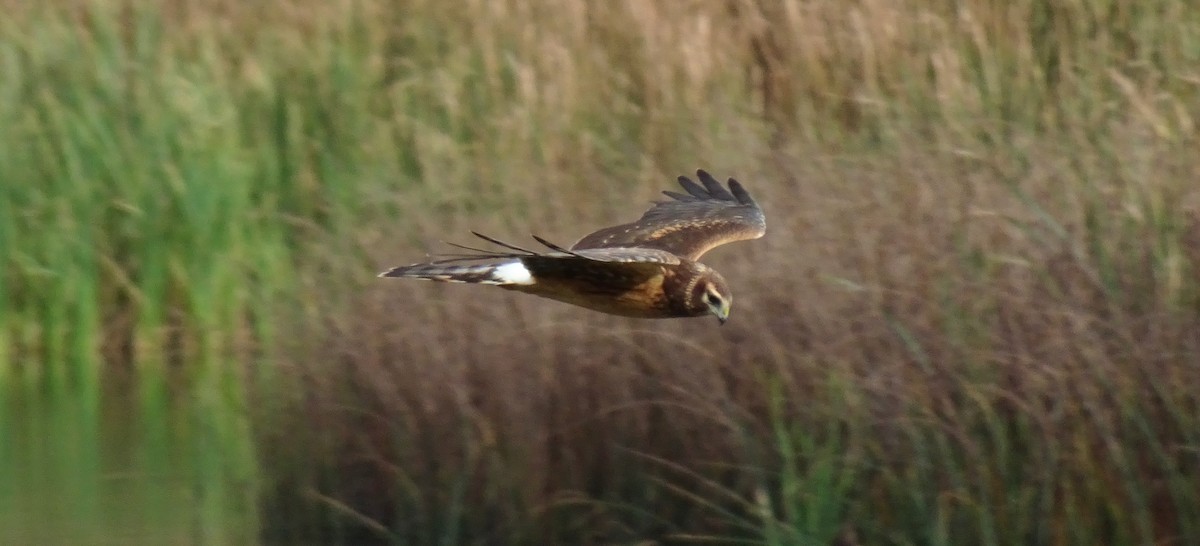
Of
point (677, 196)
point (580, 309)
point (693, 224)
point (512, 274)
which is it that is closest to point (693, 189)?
point (677, 196)

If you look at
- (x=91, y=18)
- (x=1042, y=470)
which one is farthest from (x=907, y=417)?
(x=91, y=18)

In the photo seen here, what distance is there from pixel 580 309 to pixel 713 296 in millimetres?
671

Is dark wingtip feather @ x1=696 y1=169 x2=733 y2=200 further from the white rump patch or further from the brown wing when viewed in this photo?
the white rump patch

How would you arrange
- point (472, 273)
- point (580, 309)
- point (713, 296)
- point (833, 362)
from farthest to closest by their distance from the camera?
point (580, 309) → point (833, 362) → point (713, 296) → point (472, 273)

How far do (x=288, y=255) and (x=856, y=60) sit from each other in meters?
2.28

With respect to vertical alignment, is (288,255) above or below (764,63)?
below

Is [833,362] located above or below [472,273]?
below

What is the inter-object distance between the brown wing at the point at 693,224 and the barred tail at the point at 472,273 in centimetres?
64

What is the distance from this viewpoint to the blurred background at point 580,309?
15.3 feet

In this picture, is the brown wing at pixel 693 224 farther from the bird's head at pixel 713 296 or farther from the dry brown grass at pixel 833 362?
the bird's head at pixel 713 296

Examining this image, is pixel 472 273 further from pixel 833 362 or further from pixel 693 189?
pixel 693 189

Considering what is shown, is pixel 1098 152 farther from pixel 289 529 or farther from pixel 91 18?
pixel 91 18

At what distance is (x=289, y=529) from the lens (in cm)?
555

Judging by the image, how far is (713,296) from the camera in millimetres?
4691
